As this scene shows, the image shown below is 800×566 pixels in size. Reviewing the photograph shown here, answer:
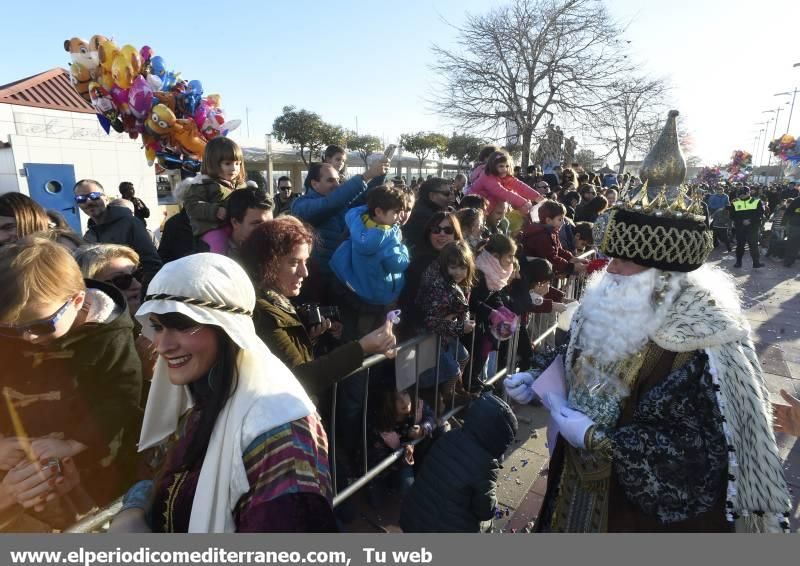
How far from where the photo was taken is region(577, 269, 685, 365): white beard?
1.81 meters

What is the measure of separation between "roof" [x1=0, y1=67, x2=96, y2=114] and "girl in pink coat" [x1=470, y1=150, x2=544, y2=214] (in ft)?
34.9

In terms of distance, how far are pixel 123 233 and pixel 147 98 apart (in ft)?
4.65

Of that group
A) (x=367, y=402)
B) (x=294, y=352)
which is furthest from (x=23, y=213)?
(x=367, y=402)

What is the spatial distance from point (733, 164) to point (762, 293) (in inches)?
1822

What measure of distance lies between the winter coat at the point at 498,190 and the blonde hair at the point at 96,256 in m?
3.85

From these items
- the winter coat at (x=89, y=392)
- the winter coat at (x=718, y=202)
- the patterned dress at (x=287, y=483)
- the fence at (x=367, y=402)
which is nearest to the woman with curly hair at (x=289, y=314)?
the fence at (x=367, y=402)

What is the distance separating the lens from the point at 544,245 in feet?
17.0

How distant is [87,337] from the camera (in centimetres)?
183

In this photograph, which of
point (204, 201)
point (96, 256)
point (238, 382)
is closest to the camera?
point (238, 382)

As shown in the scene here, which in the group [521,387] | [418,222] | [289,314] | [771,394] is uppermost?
[418,222]

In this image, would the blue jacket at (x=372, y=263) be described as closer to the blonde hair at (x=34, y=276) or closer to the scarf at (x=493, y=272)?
the scarf at (x=493, y=272)

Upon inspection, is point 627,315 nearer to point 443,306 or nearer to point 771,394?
point 443,306

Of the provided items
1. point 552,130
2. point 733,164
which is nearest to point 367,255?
point 552,130

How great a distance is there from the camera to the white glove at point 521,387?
224 centimetres
